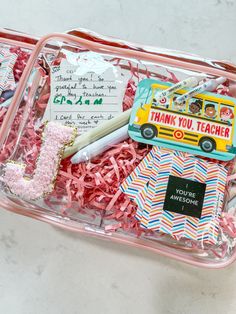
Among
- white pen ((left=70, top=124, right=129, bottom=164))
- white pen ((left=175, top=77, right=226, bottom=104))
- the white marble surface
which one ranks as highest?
white pen ((left=175, top=77, right=226, bottom=104))

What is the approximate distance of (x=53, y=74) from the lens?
67cm

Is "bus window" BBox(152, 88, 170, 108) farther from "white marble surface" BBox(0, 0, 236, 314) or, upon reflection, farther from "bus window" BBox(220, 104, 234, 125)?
"white marble surface" BBox(0, 0, 236, 314)

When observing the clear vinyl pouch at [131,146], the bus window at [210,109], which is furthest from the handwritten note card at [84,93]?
the bus window at [210,109]

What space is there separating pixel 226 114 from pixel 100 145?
16 centimetres

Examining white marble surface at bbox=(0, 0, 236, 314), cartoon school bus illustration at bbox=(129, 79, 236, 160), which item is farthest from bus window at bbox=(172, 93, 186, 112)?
white marble surface at bbox=(0, 0, 236, 314)

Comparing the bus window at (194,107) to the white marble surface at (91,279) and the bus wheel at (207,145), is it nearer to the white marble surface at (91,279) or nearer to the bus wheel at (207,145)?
the bus wheel at (207,145)

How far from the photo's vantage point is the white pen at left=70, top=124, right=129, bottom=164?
65cm

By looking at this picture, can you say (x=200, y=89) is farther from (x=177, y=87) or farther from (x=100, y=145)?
(x=100, y=145)

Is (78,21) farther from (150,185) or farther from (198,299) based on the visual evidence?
(198,299)

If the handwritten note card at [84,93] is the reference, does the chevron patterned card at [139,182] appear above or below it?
below

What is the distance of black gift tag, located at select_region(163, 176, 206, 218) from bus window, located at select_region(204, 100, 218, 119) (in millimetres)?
85

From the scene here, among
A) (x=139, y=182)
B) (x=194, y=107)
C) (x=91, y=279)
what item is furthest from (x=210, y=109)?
(x=91, y=279)

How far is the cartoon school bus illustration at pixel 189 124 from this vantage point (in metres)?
0.65

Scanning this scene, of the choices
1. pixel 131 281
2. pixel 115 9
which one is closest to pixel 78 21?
pixel 115 9
